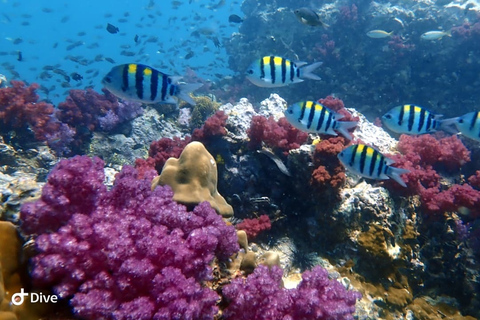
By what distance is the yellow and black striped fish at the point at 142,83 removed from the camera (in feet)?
11.3

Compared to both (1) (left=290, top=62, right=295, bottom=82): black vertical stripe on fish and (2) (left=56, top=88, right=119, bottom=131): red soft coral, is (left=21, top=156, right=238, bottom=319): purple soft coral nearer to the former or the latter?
(1) (left=290, top=62, right=295, bottom=82): black vertical stripe on fish

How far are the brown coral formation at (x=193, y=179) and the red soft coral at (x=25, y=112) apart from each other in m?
5.20

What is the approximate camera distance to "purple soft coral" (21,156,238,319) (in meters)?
2.27

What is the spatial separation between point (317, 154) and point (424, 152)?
2.99 m

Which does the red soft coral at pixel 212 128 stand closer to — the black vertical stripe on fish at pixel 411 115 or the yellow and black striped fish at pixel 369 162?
the yellow and black striped fish at pixel 369 162

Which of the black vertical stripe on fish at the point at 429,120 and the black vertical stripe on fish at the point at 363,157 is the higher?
the black vertical stripe on fish at the point at 429,120

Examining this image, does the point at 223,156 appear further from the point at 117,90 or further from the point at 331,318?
the point at 331,318

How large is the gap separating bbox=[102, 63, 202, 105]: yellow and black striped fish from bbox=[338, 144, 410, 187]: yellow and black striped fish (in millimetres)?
2176

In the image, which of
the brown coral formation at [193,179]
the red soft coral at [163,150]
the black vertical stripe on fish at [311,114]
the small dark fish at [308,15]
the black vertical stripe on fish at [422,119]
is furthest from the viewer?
the small dark fish at [308,15]

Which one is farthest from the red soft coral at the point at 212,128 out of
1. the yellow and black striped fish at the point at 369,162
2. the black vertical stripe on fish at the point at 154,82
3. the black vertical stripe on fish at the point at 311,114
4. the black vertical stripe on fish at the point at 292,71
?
the yellow and black striped fish at the point at 369,162

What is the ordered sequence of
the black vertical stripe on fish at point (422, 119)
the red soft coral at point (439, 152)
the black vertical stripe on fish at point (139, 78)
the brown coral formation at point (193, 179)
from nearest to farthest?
1. the black vertical stripe on fish at point (139, 78)
2. the brown coral formation at point (193, 179)
3. the black vertical stripe on fish at point (422, 119)
4. the red soft coral at point (439, 152)

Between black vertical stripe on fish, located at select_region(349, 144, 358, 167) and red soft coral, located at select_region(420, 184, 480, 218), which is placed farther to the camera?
red soft coral, located at select_region(420, 184, 480, 218)

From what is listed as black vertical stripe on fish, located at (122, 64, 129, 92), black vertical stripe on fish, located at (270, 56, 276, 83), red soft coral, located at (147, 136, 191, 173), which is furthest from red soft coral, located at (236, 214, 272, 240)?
black vertical stripe on fish, located at (122, 64, 129, 92)

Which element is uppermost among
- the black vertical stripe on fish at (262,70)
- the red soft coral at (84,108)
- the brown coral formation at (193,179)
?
the black vertical stripe on fish at (262,70)
